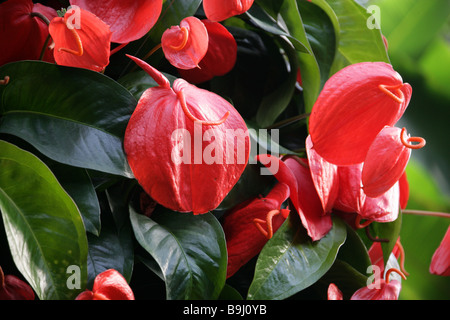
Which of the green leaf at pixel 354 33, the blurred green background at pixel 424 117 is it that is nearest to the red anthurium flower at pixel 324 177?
the green leaf at pixel 354 33

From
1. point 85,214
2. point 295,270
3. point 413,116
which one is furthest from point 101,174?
point 413,116

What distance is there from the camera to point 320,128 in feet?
0.99

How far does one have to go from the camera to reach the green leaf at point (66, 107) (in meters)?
0.26

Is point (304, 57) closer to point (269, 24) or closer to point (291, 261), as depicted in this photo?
point (269, 24)

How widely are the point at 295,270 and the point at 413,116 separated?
455mm

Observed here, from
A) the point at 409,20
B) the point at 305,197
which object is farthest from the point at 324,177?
the point at 409,20

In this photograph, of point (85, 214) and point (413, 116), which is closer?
point (85, 214)

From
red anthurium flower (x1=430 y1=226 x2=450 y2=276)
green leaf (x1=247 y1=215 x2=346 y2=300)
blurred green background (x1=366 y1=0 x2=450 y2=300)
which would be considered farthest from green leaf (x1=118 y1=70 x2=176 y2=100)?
blurred green background (x1=366 y1=0 x2=450 y2=300)

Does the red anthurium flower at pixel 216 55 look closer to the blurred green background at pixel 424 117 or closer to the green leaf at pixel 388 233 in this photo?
the green leaf at pixel 388 233

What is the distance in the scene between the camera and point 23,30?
0.95 ft

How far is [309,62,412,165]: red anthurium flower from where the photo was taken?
301 millimetres

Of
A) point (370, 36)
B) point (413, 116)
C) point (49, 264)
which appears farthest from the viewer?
point (413, 116)

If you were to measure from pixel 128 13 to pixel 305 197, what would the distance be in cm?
17
